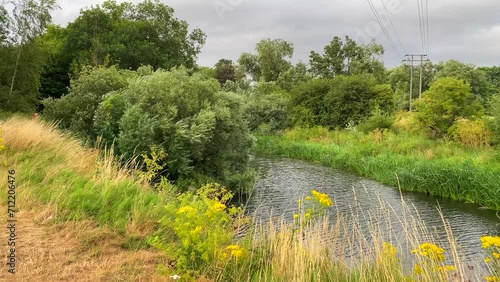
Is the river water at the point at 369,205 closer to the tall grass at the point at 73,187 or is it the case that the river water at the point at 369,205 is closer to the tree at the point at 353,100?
the tall grass at the point at 73,187

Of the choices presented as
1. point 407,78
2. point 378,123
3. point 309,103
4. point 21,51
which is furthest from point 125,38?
point 407,78

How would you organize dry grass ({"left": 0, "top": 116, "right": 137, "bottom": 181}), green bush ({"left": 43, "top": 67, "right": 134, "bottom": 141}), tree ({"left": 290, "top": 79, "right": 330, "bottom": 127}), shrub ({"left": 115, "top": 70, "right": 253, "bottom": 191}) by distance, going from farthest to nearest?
tree ({"left": 290, "top": 79, "right": 330, "bottom": 127})
green bush ({"left": 43, "top": 67, "right": 134, "bottom": 141})
shrub ({"left": 115, "top": 70, "right": 253, "bottom": 191})
dry grass ({"left": 0, "top": 116, "right": 137, "bottom": 181})

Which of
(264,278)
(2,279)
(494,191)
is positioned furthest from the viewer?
(494,191)

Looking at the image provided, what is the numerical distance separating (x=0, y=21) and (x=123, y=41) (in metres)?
12.1

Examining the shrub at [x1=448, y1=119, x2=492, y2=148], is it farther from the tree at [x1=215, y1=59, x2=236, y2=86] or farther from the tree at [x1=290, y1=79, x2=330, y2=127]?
the tree at [x1=215, y1=59, x2=236, y2=86]

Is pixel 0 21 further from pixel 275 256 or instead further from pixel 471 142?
pixel 471 142

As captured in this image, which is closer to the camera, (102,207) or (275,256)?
(275,256)

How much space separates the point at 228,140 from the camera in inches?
518

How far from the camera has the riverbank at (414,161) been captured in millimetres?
13742

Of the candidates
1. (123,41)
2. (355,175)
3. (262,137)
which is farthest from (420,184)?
(123,41)

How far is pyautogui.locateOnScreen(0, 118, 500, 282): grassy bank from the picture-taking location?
4.11 m

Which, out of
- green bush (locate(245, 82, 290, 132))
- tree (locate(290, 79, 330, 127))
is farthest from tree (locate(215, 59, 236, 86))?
tree (locate(290, 79, 330, 127))

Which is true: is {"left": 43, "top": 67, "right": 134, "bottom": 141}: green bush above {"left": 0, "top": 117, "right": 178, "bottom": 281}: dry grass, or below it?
above

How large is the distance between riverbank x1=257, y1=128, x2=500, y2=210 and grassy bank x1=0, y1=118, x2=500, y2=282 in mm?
4976
